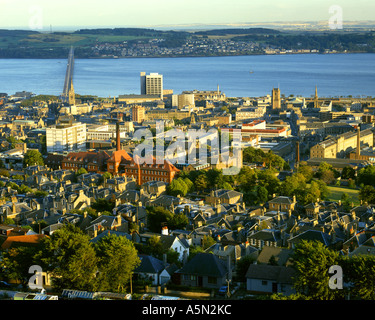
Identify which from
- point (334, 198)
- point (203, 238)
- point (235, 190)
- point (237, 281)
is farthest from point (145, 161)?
point (237, 281)

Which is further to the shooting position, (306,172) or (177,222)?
(306,172)

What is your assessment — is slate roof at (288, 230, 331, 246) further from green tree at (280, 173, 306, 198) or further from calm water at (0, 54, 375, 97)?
calm water at (0, 54, 375, 97)

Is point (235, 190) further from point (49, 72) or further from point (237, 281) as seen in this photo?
point (49, 72)

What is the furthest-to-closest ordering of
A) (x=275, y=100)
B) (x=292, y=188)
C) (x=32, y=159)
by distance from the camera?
(x=275, y=100) < (x=32, y=159) < (x=292, y=188)

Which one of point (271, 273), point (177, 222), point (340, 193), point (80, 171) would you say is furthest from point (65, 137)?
point (271, 273)

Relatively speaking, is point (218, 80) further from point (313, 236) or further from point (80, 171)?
point (313, 236)
